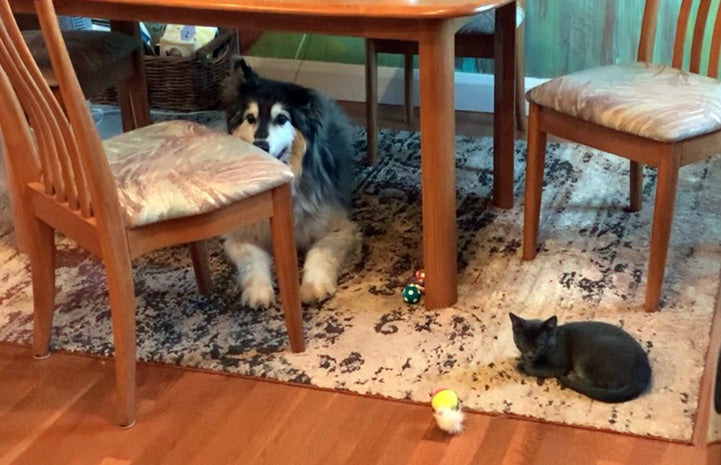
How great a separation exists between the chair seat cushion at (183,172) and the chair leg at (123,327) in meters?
0.10

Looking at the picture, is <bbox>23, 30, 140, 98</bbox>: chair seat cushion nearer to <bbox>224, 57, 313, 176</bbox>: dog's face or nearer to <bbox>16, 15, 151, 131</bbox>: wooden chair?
<bbox>16, 15, 151, 131</bbox>: wooden chair

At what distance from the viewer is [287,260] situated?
220cm

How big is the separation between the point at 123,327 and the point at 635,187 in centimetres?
165

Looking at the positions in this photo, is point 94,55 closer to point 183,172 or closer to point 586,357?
point 183,172

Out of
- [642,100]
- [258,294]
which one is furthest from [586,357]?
[258,294]

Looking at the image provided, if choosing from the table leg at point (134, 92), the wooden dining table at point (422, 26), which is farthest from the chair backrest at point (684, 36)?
the table leg at point (134, 92)

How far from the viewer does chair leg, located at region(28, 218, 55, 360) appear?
2250 mm

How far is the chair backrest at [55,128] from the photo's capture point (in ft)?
5.92

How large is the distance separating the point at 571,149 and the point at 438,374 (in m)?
1.49

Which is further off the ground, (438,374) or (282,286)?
(282,286)

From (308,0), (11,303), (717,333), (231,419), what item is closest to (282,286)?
(231,419)

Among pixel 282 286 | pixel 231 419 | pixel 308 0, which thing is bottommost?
pixel 231 419

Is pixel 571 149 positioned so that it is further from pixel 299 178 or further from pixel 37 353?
pixel 37 353

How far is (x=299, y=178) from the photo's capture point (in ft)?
9.05
